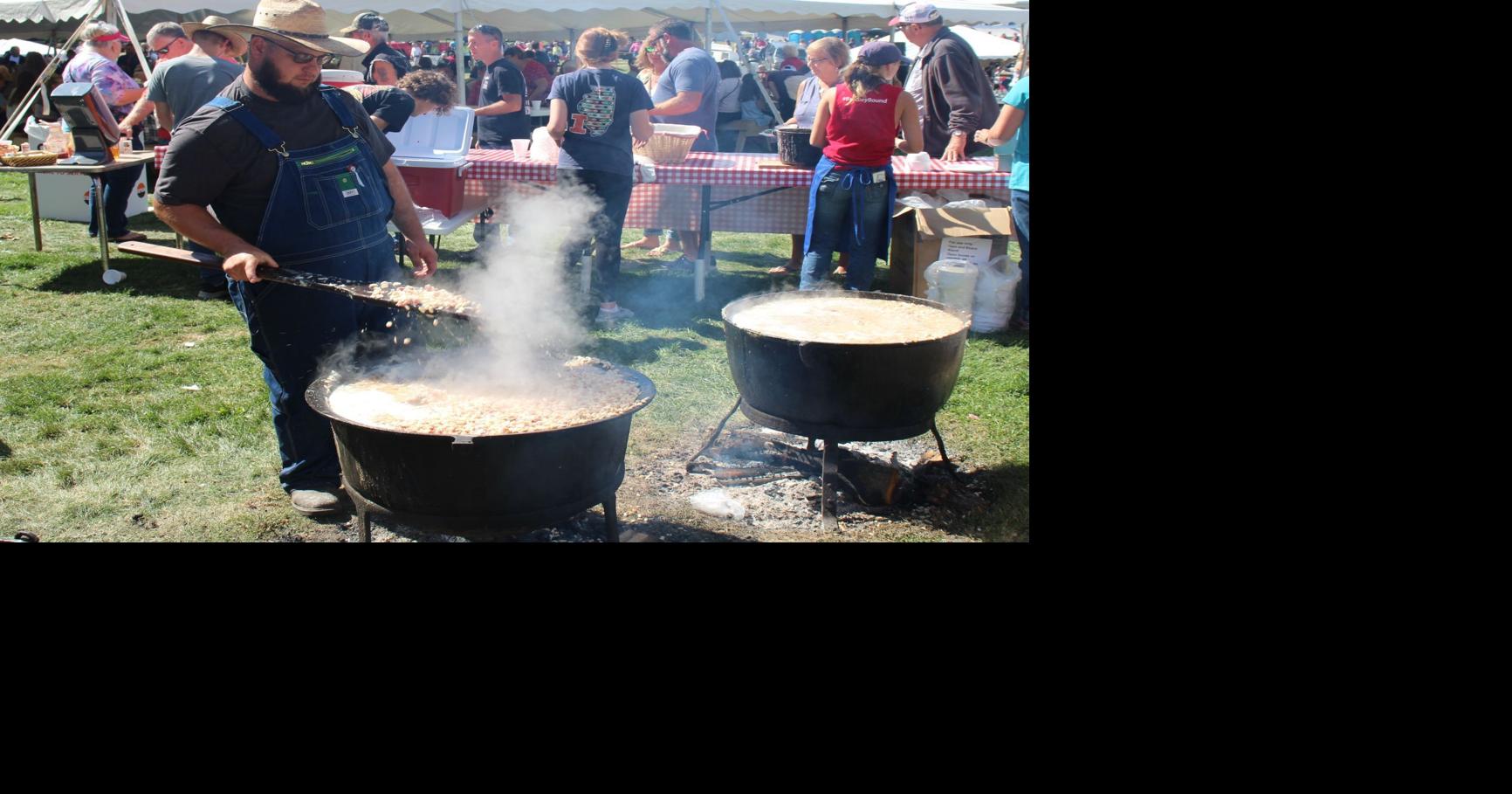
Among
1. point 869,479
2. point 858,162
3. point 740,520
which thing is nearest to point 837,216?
point 858,162

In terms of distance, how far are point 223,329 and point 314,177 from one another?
340cm

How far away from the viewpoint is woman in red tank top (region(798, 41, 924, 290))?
5.89m

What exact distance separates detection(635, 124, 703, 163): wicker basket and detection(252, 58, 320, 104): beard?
3.67m

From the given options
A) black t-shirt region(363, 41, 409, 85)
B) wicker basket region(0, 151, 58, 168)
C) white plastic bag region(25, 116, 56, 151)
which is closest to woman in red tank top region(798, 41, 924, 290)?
black t-shirt region(363, 41, 409, 85)

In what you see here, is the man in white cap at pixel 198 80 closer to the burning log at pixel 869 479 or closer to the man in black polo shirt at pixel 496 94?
the man in black polo shirt at pixel 496 94

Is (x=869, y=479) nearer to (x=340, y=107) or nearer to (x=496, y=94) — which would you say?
(x=340, y=107)

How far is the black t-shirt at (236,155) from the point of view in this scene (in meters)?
3.03

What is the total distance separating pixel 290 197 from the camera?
3203 mm

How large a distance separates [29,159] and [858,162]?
5.89m

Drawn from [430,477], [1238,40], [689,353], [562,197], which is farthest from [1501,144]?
[562,197]

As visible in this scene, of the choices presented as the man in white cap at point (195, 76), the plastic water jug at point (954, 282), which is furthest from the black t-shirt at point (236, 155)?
the plastic water jug at point (954, 282)

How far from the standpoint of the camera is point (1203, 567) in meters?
2.09

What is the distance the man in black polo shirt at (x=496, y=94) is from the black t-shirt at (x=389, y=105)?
59.9 inches

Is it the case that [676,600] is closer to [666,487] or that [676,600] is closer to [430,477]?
[430,477]
